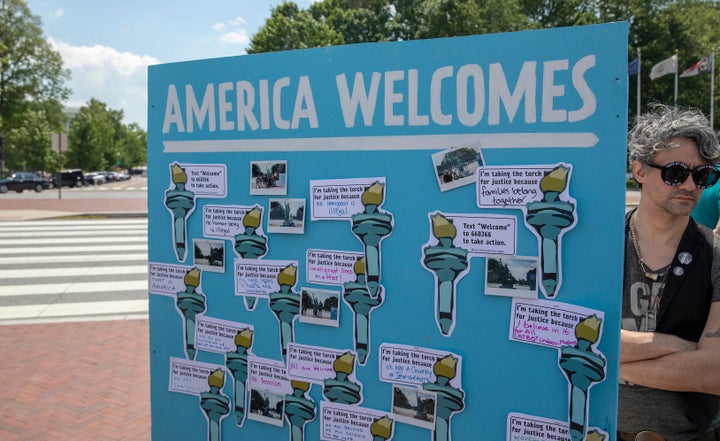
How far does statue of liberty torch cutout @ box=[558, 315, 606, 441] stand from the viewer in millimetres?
1302

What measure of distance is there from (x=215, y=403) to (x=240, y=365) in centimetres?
19

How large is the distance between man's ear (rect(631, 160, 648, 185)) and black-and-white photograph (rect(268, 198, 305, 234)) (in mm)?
1109

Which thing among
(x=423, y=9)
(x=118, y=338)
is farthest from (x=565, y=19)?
(x=118, y=338)

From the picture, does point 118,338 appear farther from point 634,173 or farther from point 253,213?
point 634,173

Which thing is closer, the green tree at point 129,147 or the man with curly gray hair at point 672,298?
the man with curly gray hair at point 672,298

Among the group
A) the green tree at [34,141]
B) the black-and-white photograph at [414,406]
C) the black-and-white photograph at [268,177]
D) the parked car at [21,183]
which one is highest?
the green tree at [34,141]

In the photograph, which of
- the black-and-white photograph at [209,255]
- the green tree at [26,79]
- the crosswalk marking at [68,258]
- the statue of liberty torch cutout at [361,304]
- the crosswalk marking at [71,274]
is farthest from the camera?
the green tree at [26,79]

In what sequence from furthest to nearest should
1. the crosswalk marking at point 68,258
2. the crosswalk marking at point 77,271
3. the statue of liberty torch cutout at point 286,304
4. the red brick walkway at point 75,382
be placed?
the crosswalk marking at point 68,258, the crosswalk marking at point 77,271, the red brick walkway at point 75,382, the statue of liberty torch cutout at point 286,304

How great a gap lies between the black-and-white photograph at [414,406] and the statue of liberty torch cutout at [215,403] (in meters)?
0.62

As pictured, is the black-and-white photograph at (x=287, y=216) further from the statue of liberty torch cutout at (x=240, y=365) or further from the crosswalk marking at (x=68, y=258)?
the crosswalk marking at (x=68, y=258)

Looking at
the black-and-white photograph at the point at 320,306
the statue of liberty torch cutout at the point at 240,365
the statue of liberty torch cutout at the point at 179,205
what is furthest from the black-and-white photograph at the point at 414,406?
the statue of liberty torch cutout at the point at 179,205

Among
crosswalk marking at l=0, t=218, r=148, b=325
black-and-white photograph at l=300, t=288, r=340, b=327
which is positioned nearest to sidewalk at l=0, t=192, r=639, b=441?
crosswalk marking at l=0, t=218, r=148, b=325

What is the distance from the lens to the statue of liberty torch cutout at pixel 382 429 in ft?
5.05

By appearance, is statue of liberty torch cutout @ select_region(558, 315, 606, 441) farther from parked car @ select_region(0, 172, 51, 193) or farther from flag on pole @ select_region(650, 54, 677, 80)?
parked car @ select_region(0, 172, 51, 193)
